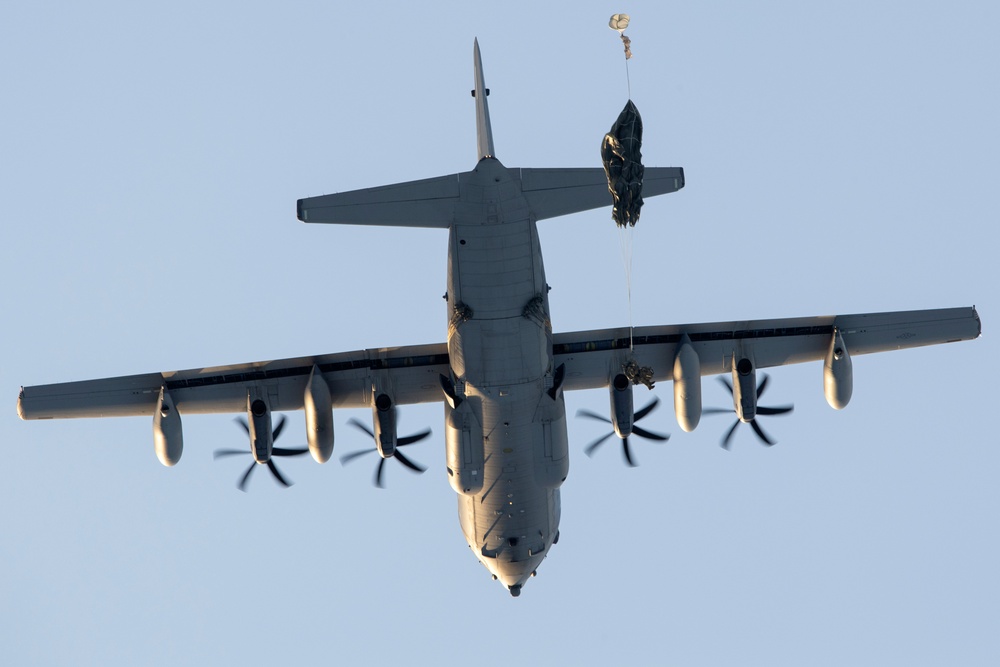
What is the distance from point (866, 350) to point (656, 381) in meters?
7.43

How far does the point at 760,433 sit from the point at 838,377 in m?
3.27

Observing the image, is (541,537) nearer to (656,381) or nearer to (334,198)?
(656,381)

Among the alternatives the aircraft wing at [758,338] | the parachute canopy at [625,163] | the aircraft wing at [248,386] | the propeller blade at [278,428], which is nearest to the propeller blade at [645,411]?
the aircraft wing at [758,338]

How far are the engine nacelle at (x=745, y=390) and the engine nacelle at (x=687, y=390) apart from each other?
149cm

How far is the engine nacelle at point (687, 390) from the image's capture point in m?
48.1

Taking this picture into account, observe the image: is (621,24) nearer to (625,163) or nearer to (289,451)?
(625,163)

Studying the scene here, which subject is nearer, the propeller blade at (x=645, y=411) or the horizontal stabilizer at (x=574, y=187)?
the horizontal stabilizer at (x=574, y=187)

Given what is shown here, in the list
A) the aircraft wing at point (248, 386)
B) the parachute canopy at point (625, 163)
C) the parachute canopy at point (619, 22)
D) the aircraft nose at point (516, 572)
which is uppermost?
the parachute canopy at point (619, 22)

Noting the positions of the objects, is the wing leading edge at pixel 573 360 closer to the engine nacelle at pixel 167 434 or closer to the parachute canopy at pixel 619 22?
the engine nacelle at pixel 167 434

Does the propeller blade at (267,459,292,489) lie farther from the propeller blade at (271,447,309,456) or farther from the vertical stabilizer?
the vertical stabilizer

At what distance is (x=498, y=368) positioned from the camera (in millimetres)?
44969

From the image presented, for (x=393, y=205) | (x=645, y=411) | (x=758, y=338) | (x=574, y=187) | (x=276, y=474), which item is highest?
(x=574, y=187)

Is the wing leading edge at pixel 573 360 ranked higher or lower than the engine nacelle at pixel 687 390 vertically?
higher

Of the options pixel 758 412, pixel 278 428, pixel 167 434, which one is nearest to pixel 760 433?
pixel 758 412
